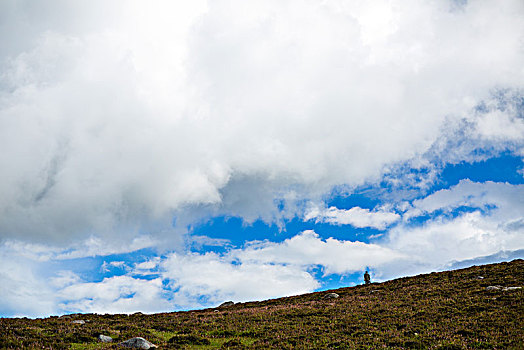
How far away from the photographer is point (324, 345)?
1883cm

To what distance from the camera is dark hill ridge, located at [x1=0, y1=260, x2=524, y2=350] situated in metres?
18.3

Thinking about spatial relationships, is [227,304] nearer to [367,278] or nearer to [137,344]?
[367,278]

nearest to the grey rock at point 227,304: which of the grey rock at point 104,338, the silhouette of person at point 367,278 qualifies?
the silhouette of person at point 367,278

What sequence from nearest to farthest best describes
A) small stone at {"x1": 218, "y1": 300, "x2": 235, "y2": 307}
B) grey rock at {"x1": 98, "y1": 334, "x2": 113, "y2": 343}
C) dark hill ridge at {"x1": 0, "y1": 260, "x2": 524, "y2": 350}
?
dark hill ridge at {"x1": 0, "y1": 260, "x2": 524, "y2": 350} → grey rock at {"x1": 98, "y1": 334, "x2": 113, "y2": 343} → small stone at {"x1": 218, "y1": 300, "x2": 235, "y2": 307}

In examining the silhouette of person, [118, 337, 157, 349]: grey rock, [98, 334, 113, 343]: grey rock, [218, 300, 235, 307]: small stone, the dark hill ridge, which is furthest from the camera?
the silhouette of person

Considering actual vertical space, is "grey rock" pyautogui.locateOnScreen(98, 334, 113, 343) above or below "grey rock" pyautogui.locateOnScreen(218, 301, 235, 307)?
below

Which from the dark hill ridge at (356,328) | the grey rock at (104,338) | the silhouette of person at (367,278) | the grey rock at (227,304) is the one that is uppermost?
the silhouette of person at (367,278)

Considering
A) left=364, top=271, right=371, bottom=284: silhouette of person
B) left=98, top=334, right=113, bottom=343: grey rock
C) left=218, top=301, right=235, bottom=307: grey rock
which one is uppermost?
left=364, top=271, right=371, bottom=284: silhouette of person

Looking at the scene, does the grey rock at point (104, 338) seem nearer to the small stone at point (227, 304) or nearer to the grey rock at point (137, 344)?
the grey rock at point (137, 344)

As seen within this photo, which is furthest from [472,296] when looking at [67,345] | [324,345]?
[67,345]

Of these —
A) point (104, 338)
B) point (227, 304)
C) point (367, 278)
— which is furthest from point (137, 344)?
point (367, 278)

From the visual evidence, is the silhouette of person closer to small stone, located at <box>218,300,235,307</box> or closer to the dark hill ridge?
the dark hill ridge

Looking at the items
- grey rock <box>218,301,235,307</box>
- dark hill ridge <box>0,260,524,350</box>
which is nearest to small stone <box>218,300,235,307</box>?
grey rock <box>218,301,235,307</box>

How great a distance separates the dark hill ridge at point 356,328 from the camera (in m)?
18.3
